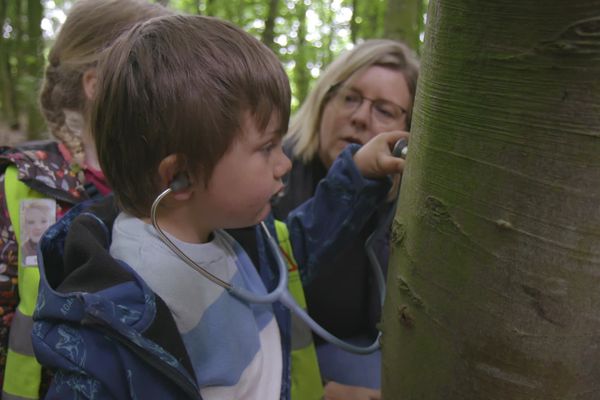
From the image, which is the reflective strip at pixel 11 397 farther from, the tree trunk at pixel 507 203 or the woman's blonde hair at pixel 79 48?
the tree trunk at pixel 507 203

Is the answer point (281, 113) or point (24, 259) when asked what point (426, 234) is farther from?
point (24, 259)

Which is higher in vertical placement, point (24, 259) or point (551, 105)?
point (551, 105)

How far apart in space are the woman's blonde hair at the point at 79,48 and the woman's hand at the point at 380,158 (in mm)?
924

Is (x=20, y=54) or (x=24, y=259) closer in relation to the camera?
(x=24, y=259)

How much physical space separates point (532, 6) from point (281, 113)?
26.0 inches

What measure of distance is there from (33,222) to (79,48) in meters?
0.70

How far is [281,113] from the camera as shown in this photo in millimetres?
1197

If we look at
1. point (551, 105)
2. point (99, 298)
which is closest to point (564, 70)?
point (551, 105)

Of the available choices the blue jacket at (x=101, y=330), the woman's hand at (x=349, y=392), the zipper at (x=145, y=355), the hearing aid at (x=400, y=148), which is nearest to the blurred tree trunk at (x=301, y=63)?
the woman's hand at (x=349, y=392)

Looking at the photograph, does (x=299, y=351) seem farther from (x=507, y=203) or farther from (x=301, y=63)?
(x=301, y=63)

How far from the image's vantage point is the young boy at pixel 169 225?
102 cm

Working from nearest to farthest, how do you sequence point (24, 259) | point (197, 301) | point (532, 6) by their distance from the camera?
point (532, 6) → point (197, 301) → point (24, 259)

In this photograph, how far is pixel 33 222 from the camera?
1.54 meters

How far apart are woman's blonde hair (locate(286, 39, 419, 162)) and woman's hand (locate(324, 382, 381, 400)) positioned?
0.98 m
